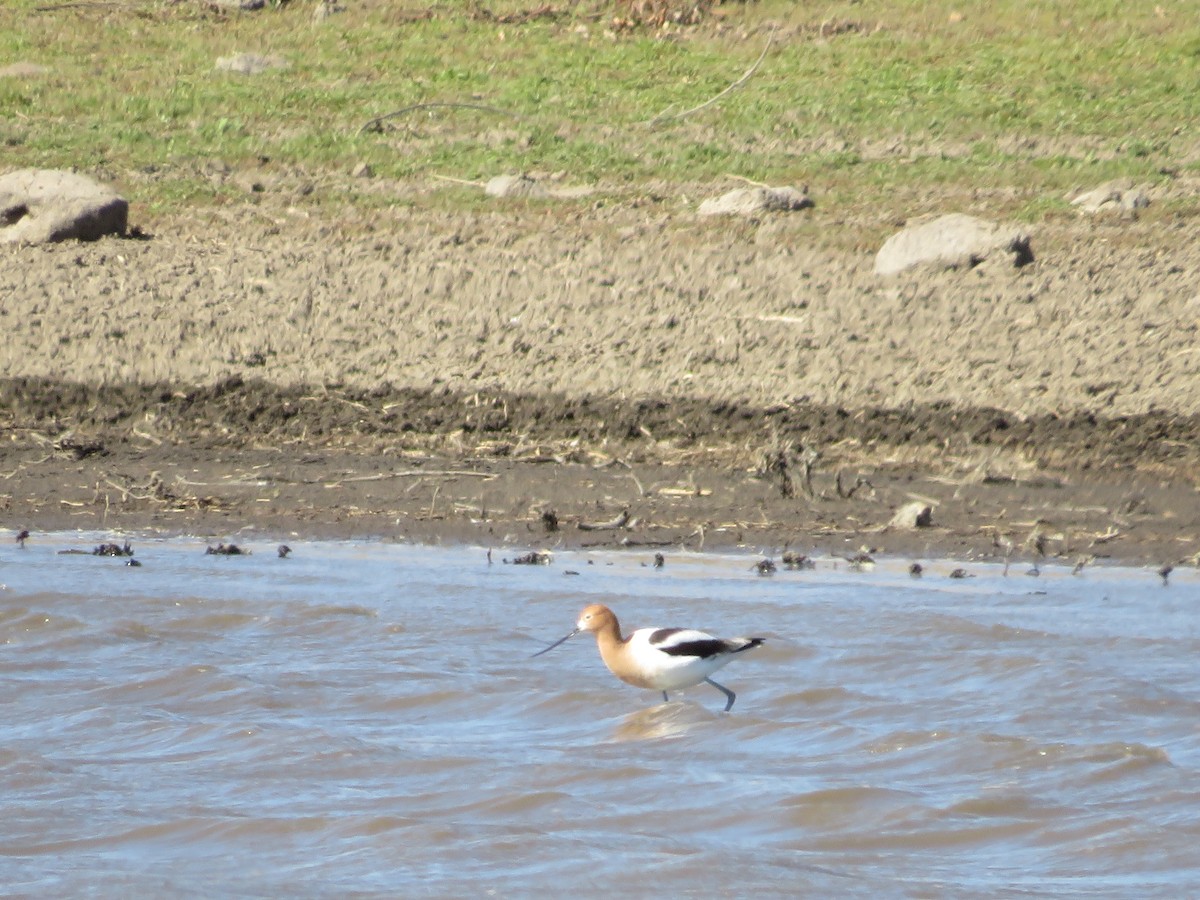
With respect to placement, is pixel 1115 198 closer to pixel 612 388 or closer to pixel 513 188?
pixel 513 188

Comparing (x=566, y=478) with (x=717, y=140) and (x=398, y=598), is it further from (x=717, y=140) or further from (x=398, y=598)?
(x=717, y=140)

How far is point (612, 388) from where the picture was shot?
1052 cm

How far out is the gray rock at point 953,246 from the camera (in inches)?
457

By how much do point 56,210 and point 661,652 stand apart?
7.69 meters

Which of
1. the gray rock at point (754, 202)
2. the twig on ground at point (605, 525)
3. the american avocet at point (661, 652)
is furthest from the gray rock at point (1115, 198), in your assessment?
the american avocet at point (661, 652)

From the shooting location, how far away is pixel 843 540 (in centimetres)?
852

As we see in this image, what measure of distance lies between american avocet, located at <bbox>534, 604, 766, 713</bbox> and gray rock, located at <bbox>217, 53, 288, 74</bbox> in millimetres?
12457

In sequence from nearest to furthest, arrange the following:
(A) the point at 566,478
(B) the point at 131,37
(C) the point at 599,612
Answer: (C) the point at 599,612
(A) the point at 566,478
(B) the point at 131,37

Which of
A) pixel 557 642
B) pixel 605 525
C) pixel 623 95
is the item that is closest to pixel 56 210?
pixel 605 525

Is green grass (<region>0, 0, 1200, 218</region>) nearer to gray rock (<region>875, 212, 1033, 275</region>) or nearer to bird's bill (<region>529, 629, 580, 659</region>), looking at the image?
gray rock (<region>875, 212, 1033, 275</region>)

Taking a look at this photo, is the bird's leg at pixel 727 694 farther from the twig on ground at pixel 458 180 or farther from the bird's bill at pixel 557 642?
the twig on ground at pixel 458 180

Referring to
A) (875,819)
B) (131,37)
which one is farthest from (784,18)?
(875,819)

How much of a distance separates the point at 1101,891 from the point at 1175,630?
96.0 inches

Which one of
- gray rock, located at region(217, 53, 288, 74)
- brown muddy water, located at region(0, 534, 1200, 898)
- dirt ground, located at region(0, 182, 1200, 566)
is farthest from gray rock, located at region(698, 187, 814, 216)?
gray rock, located at region(217, 53, 288, 74)
